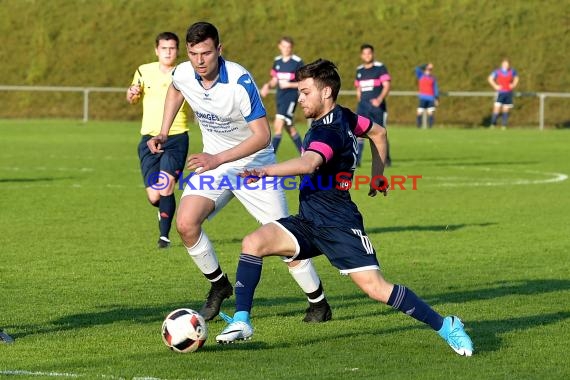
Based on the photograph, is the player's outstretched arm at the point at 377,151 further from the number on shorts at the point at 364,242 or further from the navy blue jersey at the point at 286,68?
the navy blue jersey at the point at 286,68

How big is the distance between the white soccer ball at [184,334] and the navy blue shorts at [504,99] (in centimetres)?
3730

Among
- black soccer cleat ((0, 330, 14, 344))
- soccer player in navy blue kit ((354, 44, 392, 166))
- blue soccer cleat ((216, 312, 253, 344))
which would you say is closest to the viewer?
blue soccer cleat ((216, 312, 253, 344))

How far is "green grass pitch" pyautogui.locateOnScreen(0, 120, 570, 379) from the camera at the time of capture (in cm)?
757

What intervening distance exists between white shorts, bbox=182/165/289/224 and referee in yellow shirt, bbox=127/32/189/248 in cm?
369

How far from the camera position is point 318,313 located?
912 centimetres

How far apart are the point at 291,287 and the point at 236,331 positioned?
290 cm

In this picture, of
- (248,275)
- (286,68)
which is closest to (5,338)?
(248,275)

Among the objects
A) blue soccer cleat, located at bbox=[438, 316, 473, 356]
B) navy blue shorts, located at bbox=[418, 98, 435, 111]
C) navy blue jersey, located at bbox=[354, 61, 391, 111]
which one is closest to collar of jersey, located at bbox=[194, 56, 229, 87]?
blue soccer cleat, located at bbox=[438, 316, 473, 356]

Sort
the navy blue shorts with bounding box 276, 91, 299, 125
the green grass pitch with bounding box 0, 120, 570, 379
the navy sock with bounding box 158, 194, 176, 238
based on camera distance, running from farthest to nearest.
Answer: the navy blue shorts with bounding box 276, 91, 299, 125 → the navy sock with bounding box 158, 194, 176, 238 → the green grass pitch with bounding box 0, 120, 570, 379

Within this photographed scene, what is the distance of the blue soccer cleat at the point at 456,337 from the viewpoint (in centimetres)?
770

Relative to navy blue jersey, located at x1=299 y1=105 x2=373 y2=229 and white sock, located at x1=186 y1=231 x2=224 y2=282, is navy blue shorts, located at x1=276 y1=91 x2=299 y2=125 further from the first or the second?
navy blue jersey, located at x1=299 y1=105 x2=373 y2=229

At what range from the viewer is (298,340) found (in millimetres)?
8344

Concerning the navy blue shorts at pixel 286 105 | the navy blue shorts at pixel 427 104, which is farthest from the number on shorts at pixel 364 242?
the navy blue shorts at pixel 427 104

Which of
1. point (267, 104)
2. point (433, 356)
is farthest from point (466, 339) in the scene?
point (267, 104)
